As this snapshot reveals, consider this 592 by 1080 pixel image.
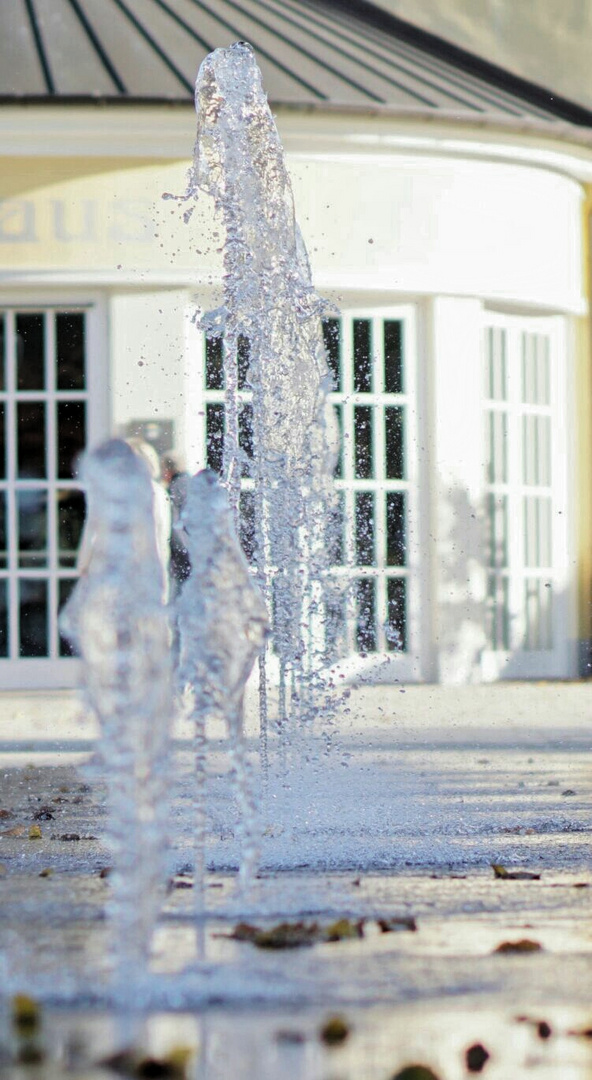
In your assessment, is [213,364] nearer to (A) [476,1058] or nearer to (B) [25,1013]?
(B) [25,1013]

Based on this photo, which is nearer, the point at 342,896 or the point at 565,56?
the point at 342,896

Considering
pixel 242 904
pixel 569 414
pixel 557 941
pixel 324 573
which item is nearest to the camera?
pixel 557 941

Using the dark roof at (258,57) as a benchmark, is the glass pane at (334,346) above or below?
below

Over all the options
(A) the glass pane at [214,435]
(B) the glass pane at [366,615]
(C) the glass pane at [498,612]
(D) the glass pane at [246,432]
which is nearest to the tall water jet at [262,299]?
(D) the glass pane at [246,432]

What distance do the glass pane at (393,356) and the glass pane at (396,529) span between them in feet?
2.37

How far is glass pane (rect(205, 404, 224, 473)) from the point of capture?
40.7 feet

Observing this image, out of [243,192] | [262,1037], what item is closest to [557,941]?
[262,1037]

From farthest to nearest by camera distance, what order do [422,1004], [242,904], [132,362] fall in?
[132,362] < [242,904] < [422,1004]

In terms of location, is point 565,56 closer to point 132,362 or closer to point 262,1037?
point 132,362

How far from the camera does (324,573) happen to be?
24.8 feet

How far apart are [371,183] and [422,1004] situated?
33.6ft

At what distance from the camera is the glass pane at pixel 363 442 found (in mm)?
12953

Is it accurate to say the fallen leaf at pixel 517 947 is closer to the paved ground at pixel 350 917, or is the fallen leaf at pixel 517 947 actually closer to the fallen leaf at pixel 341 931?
the paved ground at pixel 350 917

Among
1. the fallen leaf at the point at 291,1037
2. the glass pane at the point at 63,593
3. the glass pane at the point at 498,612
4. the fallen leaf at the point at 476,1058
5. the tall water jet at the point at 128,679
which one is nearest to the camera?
the fallen leaf at the point at 476,1058
